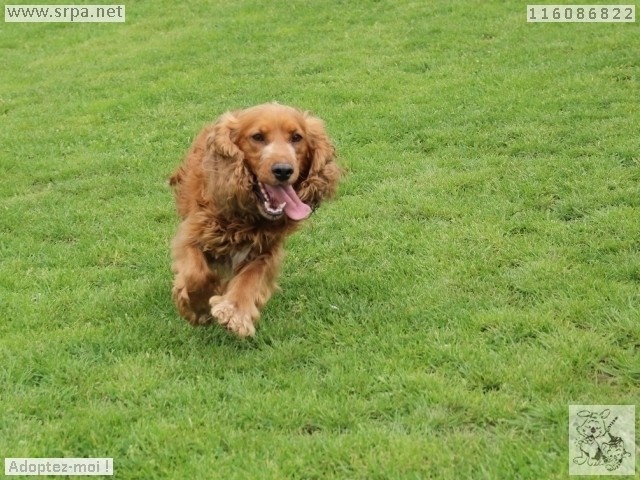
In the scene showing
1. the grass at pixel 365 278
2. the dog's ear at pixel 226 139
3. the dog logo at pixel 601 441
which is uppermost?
the dog's ear at pixel 226 139

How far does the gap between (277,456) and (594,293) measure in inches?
95.4

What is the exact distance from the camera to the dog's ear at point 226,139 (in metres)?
4.83

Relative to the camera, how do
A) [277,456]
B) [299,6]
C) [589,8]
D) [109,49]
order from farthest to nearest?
[299,6] < [109,49] < [589,8] < [277,456]

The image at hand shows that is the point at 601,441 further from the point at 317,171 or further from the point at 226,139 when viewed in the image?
the point at 226,139

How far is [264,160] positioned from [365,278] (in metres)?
1.35

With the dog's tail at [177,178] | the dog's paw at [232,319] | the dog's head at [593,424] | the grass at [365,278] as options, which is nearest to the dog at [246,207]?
the dog's paw at [232,319]

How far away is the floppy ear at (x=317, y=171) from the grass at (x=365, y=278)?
2.39ft

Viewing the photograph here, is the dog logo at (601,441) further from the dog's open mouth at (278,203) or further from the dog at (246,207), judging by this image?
the dog's open mouth at (278,203)

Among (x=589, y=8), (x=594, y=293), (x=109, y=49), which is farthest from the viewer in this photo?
(x=109, y=49)

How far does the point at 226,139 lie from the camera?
489 cm

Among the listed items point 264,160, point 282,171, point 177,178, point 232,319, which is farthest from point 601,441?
point 177,178

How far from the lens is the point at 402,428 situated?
3832 mm

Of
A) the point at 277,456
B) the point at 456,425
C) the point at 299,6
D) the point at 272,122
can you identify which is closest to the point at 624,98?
the point at 272,122

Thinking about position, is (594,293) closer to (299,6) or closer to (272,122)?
(272,122)
